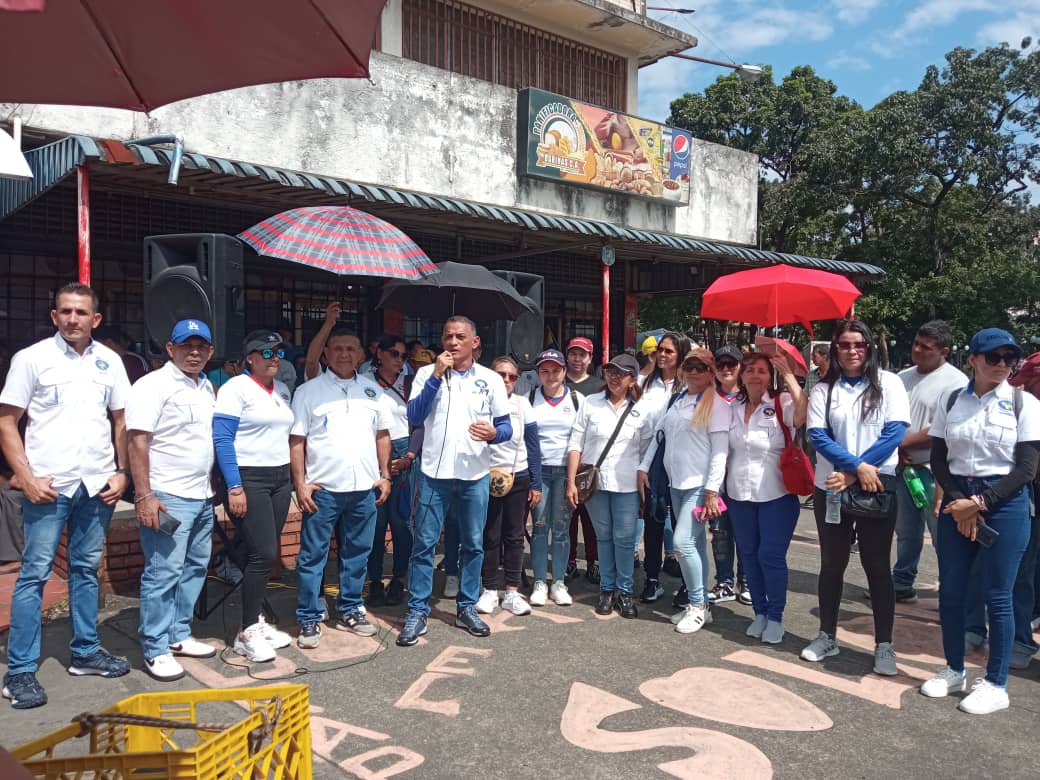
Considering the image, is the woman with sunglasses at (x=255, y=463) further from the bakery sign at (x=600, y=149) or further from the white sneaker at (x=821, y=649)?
the bakery sign at (x=600, y=149)

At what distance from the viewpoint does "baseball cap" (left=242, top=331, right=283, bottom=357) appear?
446 centimetres

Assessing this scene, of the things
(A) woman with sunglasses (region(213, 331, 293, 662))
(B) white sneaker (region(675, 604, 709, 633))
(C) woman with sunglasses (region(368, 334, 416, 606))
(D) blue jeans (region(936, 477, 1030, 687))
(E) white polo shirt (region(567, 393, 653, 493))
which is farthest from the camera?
(C) woman with sunglasses (region(368, 334, 416, 606))

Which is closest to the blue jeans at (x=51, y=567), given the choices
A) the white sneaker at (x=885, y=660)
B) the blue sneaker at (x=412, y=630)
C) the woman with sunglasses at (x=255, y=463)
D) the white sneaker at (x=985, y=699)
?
the woman with sunglasses at (x=255, y=463)

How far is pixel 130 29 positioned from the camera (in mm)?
2160

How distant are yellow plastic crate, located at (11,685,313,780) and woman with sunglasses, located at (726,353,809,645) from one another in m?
3.25

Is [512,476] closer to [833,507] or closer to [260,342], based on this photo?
[260,342]

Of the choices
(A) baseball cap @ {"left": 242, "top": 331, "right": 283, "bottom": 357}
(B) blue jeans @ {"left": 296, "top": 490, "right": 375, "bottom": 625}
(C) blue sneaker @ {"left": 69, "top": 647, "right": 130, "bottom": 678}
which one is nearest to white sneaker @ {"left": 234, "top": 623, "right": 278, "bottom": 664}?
(B) blue jeans @ {"left": 296, "top": 490, "right": 375, "bottom": 625}

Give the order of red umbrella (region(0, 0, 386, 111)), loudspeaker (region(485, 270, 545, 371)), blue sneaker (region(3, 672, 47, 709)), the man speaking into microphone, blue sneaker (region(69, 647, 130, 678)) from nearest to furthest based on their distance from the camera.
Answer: red umbrella (region(0, 0, 386, 111)) < blue sneaker (region(3, 672, 47, 709)) < blue sneaker (region(69, 647, 130, 678)) < the man speaking into microphone < loudspeaker (region(485, 270, 545, 371))

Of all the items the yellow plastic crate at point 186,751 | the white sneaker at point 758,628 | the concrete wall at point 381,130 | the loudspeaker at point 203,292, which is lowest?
the white sneaker at point 758,628

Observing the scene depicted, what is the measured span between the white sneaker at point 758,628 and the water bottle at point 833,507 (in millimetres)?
864

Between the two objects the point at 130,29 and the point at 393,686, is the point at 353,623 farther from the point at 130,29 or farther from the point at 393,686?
the point at 130,29

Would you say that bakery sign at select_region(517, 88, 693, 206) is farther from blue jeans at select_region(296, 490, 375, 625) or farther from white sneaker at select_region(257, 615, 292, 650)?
white sneaker at select_region(257, 615, 292, 650)

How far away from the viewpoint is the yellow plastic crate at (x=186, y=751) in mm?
1796

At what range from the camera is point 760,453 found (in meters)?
4.79
